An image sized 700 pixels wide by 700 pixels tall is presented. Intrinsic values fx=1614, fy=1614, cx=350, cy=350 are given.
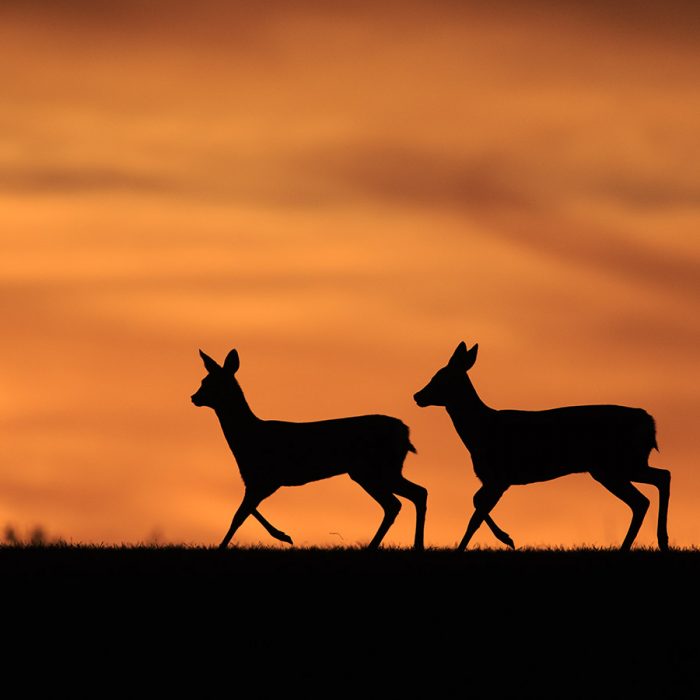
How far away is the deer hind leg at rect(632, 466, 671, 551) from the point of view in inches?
708

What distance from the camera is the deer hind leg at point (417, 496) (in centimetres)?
1845

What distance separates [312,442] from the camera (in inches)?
748

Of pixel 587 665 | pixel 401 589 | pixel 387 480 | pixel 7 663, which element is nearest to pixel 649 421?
pixel 387 480

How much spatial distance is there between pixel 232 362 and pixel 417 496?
9.13ft

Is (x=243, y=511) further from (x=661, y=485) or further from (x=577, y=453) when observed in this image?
(x=661, y=485)

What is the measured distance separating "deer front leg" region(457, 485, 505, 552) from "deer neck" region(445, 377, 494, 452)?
65 cm

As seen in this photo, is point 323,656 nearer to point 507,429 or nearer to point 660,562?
point 660,562

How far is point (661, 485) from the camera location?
59.9 feet

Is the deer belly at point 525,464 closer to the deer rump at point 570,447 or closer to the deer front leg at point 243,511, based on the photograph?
the deer rump at point 570,447

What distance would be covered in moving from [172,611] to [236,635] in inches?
35.5

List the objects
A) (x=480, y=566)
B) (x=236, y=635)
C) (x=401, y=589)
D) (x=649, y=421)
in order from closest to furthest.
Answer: (x=236, y=635), (x=401, y=589), (x=480, y=566), (x=649, y=421)

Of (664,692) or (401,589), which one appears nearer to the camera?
(664,692)

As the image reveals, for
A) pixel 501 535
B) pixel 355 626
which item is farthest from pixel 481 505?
pixel 355 626

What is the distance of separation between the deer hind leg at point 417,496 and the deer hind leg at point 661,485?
2.42 m
